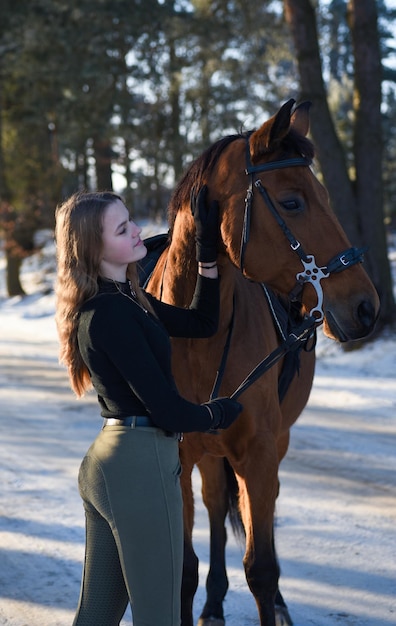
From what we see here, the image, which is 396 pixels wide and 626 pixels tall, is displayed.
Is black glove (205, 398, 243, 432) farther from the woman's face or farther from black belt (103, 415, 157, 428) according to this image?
the woman's face

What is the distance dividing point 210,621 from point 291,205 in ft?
7.33

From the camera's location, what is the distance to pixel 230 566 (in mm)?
4734

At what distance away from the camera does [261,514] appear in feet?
11.0

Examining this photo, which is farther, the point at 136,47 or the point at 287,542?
the point at 136,47

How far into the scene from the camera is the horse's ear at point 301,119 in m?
3.30

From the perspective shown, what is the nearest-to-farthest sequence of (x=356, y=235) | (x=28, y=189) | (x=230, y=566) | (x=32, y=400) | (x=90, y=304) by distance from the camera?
(x=90, y=304)
(x=230, y=566)
(x=32, y=400)
(x=356, y=235)
(x=28, y=189)

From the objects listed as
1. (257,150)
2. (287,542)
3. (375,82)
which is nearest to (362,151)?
(375,82)

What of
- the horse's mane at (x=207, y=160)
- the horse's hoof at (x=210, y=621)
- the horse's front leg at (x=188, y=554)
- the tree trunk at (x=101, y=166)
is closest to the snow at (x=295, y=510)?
the horse's hoof at (x=210, y=621)

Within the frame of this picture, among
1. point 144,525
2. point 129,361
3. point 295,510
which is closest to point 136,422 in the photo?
point 129,361

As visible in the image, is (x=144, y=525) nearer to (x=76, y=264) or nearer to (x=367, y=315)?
(x=76, y=264)

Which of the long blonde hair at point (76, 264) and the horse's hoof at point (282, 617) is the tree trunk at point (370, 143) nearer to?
the horse's hoof at point (282, 617)

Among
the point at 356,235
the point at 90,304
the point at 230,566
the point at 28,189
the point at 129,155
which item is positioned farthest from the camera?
the point at 28,189

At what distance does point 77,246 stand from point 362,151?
1038cm

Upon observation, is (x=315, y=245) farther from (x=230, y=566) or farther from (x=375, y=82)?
(x=375, y=82)
